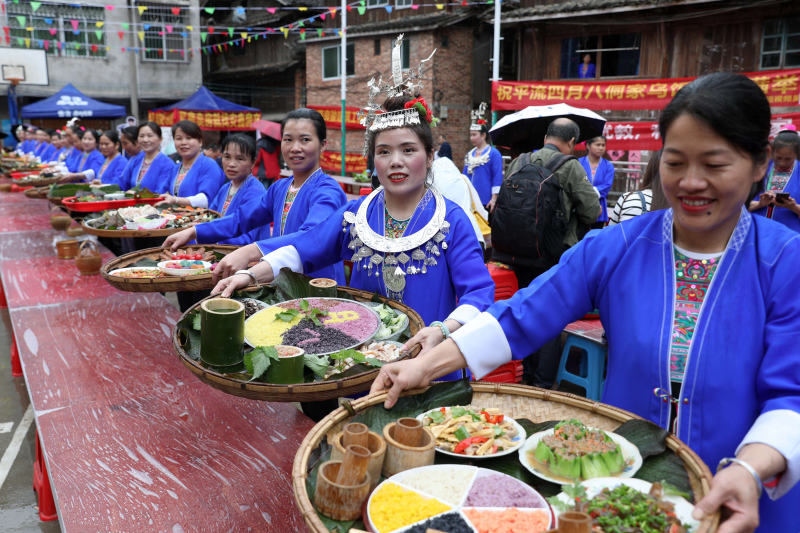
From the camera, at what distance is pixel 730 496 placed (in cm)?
108

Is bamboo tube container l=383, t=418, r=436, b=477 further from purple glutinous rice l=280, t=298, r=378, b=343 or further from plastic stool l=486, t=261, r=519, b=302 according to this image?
plastic stool l=486, t=261, r=519, b=302

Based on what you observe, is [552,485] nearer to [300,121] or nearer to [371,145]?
[371,145]

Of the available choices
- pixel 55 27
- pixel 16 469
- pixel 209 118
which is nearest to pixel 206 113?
pixel 209 118

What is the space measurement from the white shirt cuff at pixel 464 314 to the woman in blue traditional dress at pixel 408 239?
0.10 m

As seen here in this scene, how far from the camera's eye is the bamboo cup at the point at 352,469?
1.18m

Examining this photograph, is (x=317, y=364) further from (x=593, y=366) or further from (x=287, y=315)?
(x=593, y=366)

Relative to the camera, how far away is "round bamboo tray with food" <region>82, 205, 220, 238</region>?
A: 154 inches

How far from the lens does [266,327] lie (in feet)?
7.02

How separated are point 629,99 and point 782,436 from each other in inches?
344

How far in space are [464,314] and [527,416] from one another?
49 centimetres

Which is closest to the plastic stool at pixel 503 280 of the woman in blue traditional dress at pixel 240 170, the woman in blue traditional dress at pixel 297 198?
the woman in blue traditional dress at pixel 297 198

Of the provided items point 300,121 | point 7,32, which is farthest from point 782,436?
point 7,32

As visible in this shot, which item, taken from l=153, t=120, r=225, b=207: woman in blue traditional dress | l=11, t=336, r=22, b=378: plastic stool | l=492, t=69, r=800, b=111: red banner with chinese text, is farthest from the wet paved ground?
l=492, t=69, r=800, b=111: red banner with chinese text

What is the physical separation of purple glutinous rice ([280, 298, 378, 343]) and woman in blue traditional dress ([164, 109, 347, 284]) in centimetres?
76
